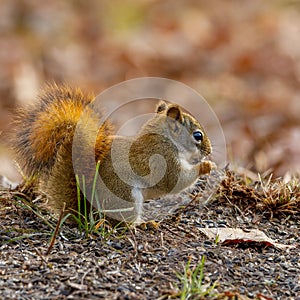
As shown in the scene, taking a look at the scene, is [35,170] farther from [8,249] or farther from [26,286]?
[26,286]

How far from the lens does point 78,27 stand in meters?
11.5

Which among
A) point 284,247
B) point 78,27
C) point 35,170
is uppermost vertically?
point 78,27

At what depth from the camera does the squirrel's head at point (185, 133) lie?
156 inches

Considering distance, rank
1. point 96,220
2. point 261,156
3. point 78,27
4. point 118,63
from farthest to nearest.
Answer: point 78,27
point 118,63
point 261,156
point 96,220

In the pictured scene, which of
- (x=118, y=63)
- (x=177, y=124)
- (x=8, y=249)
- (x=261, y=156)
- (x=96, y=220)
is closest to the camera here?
(x=8, y=249)

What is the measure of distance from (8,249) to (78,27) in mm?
8472

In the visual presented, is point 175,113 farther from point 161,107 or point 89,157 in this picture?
point 89,157

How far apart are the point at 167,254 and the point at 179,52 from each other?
288 inches

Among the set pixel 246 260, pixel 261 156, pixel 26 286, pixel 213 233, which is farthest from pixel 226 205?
pixel 261 156

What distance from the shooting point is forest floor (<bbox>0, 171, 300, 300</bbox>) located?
2.95m

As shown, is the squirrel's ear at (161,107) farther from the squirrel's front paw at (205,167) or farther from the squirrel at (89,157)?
the squirrel's front paw at (205,167)

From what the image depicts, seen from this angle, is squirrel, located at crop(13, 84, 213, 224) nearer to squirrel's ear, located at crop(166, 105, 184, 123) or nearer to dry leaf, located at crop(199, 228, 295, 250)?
squirrel's ear, located at crop(166, 105, 184, 123)

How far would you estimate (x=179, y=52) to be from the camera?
10391mm

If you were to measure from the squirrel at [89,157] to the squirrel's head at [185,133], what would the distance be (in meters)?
0.04
